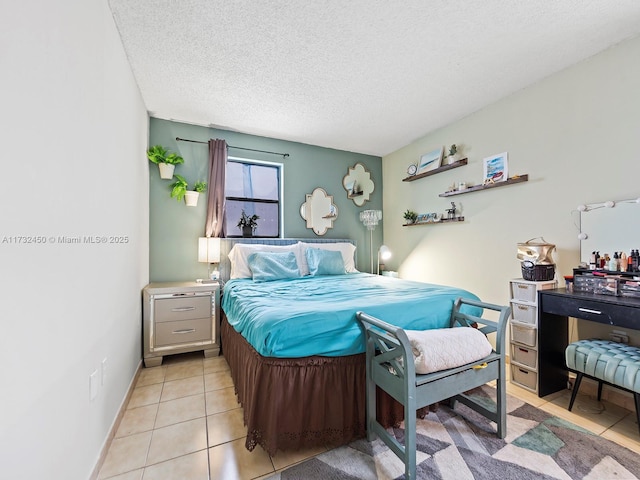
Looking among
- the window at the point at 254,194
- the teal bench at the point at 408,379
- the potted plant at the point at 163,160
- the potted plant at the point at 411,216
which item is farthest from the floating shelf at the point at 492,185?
the potted plant at the point at 163,160

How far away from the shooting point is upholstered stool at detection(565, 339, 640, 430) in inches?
62.2

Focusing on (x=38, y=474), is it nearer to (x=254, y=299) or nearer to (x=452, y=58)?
(x=254, y=299)

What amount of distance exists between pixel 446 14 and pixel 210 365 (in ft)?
11.3

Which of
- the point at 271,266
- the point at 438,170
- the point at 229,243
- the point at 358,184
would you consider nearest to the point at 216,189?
the point at 229,243

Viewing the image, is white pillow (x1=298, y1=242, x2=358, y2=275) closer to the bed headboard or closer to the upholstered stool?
the bed headboard

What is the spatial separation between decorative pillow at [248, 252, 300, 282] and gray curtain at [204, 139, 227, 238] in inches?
23.8

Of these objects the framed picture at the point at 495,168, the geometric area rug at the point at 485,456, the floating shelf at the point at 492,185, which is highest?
the framed picture at the point at 495,168

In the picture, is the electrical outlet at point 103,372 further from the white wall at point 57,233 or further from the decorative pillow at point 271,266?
the decorative pillow at point 271,266

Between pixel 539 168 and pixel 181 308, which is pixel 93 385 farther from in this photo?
pixel 539 168

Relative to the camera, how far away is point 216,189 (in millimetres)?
3328

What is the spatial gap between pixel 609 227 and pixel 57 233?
336 centimetres

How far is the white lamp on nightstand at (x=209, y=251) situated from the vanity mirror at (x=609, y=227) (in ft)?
11.3

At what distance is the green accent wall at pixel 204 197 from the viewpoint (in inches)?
125

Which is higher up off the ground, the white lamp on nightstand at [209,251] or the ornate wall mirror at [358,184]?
the ornate wall mirror at [358,184]
